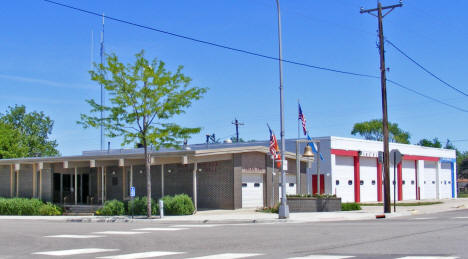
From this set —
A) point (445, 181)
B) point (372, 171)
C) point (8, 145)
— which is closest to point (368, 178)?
point (372, 171)

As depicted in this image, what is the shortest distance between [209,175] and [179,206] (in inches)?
162

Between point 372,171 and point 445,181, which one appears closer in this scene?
point 372,171

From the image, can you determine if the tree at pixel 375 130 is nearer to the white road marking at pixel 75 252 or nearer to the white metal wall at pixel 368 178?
the white metal wall at pixel 368 178

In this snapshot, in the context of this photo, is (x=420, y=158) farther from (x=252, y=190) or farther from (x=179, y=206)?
(x=179, y=206)

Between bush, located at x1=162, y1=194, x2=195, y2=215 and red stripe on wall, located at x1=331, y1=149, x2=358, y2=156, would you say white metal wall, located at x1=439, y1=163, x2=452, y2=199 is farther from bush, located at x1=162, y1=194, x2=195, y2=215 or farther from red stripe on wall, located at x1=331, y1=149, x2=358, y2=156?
bush, located at x1=162, y1=194, x2=195, y2=215

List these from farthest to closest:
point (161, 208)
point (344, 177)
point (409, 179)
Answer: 1. point (409, 179)
2. point (344, 177)
3. point (161, 208)

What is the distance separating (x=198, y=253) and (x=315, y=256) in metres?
2.65

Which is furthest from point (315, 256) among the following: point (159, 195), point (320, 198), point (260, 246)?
point (159, 195)

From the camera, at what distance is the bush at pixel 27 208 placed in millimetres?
31719

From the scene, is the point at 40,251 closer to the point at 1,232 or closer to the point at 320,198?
the point at 1,232

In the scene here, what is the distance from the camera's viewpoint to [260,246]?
1362 centimetres

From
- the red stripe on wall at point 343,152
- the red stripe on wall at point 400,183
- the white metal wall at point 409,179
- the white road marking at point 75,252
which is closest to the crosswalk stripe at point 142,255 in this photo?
the white road marking at point 75,252

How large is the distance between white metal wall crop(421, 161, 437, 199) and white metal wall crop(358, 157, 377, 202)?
9.25 metres

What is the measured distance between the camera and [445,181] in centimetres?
5875
